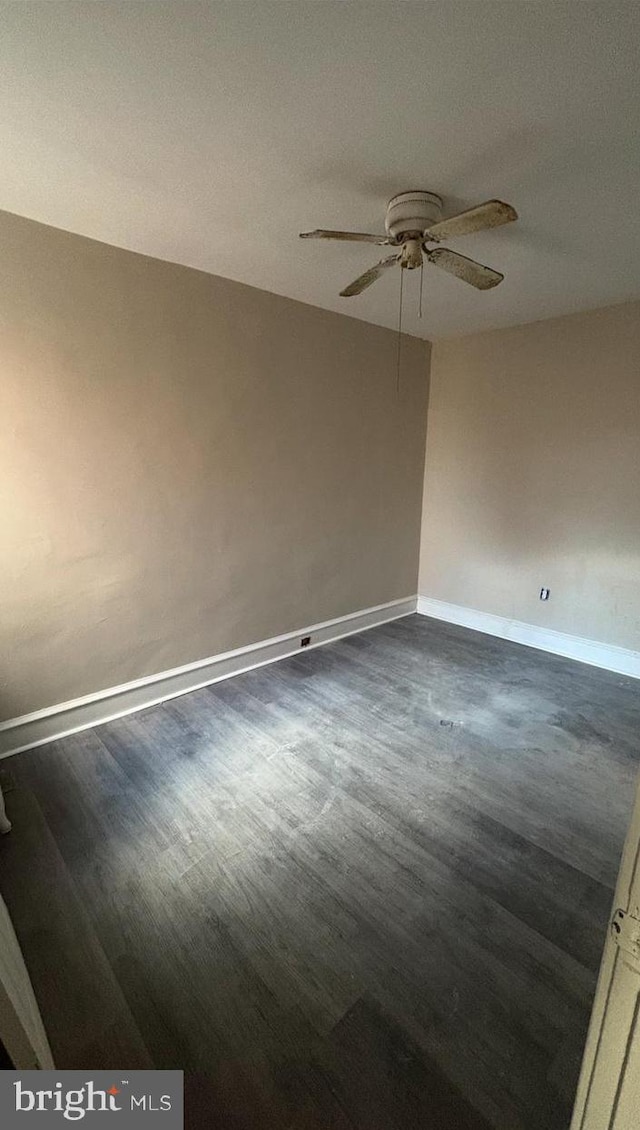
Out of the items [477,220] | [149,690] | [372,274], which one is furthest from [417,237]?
[149,690]

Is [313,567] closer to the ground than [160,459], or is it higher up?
closer to the ground

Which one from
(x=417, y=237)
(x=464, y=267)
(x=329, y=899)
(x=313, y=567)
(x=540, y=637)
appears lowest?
(x=329, y=899)

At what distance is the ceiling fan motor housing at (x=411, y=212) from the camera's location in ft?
5.99

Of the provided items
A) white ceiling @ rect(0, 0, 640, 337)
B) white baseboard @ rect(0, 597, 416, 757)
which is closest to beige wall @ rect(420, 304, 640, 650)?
white ceiling @ rect(0, 0, 640, 337)

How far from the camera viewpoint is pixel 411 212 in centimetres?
185

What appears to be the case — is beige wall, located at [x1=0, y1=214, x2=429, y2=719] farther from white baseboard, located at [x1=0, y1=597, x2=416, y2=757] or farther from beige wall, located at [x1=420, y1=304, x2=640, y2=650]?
beige wall, located at [x1=420, y1=304, x2=640, y2=650]

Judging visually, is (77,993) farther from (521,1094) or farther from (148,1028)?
(521,1094)

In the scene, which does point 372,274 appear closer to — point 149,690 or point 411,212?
point 411,212

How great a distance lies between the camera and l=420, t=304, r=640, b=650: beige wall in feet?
10.5

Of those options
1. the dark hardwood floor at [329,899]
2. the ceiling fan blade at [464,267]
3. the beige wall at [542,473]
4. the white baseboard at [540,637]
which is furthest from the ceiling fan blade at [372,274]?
the white baseboard at [540,637]

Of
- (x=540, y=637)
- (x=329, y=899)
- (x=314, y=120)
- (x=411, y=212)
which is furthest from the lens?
(x=540, y=637)

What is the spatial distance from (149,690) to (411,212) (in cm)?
282

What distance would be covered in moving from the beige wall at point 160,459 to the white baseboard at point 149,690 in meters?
0.07

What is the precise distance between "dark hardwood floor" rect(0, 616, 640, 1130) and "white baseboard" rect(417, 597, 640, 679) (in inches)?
23.7
